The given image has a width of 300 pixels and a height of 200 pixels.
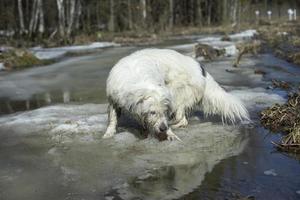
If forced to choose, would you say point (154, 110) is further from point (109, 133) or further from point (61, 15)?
point (61, 15)

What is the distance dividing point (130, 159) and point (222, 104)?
196 centimetres

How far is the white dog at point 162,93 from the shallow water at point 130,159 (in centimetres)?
23

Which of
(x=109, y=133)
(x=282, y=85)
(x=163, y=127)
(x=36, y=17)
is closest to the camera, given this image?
(x=163, y=127)

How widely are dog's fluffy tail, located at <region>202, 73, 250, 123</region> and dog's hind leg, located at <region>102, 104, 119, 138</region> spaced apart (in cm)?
135

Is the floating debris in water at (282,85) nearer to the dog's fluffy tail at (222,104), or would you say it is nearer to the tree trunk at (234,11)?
the dog's fluffy tail at (222,104)

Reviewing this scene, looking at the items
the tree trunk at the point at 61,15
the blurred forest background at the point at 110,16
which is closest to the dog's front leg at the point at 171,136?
the blurred forest background at the point at 110,16

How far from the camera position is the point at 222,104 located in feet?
22.8

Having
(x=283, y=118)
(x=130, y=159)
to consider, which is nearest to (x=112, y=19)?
(x=283, y=118)

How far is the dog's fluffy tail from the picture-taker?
6871 mm

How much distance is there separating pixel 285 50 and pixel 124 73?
1222 centimetres

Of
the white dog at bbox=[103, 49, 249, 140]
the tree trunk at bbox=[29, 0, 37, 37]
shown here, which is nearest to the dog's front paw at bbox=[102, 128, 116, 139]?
the white dog at bbox=[103, 49, 249, 140]

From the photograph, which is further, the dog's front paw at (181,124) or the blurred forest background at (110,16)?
the blurred forest background at (110,16)

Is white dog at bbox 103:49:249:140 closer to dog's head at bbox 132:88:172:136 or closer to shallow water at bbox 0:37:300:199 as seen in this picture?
dog's head at bbox 132:88:172:136

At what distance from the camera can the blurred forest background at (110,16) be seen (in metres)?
29.2
